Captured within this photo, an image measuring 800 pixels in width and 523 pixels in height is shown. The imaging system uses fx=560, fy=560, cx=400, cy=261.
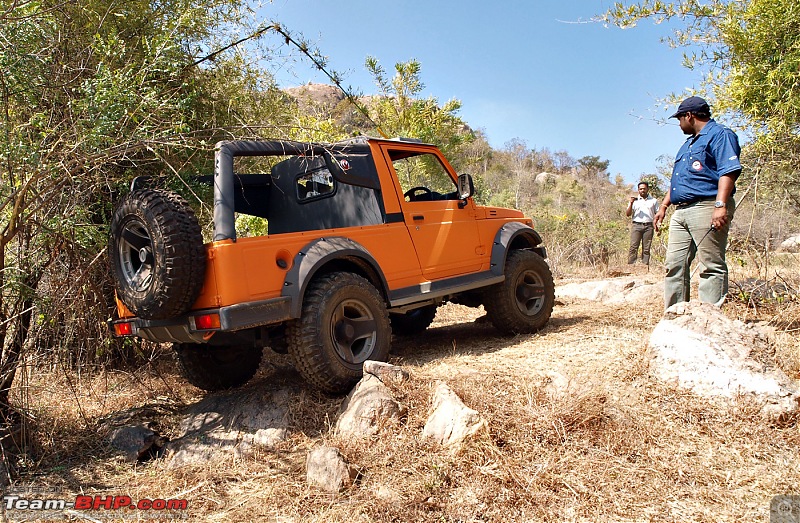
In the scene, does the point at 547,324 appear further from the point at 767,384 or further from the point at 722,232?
the point at 767,384

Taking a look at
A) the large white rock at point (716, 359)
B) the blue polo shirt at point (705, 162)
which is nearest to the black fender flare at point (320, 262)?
the large white rock at point (716, 359)

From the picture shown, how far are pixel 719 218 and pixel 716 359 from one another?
1.20 metres

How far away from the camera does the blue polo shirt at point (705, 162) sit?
4.22 meters

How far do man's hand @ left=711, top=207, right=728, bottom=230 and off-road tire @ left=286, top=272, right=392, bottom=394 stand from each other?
257cm

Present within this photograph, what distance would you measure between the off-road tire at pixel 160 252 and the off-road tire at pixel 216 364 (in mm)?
976

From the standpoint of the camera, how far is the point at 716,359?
3.48 m

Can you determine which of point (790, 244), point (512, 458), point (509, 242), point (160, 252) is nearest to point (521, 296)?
point (509, 242)

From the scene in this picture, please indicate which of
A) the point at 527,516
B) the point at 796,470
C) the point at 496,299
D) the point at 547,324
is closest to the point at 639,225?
the point at 547,324

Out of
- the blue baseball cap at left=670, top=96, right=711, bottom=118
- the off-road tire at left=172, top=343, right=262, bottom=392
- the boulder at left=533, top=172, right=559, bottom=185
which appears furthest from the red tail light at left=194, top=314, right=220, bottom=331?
the boulder at left=533, top=172, right=559, bottom=185

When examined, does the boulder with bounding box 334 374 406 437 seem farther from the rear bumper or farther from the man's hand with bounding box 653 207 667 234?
the man's hand with bounding box 653 207 667 234

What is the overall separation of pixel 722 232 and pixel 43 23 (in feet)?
17.6

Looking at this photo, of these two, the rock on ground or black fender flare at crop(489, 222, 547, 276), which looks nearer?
the rock on ground

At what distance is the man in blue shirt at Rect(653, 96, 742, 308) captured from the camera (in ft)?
13.8

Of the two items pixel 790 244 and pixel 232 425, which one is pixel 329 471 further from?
pixel 790 244
